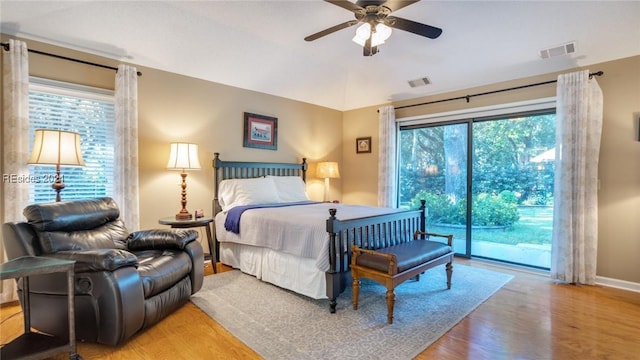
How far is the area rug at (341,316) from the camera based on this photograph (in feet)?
7.05

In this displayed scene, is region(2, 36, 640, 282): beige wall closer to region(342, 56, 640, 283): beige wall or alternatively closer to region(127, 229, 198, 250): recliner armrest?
region(342, 56, 640, 283): beige wall

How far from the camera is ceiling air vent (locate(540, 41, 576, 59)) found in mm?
3412

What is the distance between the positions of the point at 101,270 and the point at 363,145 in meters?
4.52

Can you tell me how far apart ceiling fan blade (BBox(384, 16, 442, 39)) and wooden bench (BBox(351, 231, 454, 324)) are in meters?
1.87

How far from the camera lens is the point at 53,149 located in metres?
2.58

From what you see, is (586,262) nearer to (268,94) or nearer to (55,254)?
(268,94)

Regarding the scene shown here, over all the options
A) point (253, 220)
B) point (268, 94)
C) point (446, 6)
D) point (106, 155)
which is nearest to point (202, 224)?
point (253, 220)

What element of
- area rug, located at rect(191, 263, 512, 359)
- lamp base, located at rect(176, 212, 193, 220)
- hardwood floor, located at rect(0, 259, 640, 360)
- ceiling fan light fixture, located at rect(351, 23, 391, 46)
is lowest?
hardwood floor, located at rect(0, 259, 640, 360)

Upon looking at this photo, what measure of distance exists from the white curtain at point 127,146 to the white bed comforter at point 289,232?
1.08m

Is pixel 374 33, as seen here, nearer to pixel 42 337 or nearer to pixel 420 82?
pixel 420 82

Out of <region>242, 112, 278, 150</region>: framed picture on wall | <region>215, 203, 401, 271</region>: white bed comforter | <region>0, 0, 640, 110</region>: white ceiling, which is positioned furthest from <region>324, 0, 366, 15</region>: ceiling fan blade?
<region>242, 112, 278, 150</region>: framed picture on wall

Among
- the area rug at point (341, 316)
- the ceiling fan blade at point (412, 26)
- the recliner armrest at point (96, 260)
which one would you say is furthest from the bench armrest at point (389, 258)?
the ceiling fan blade at point (412, 26)

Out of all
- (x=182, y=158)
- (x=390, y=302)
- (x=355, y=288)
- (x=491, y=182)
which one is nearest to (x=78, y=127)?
(x=182, y=158)

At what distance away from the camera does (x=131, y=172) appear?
343cm
